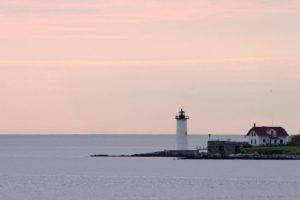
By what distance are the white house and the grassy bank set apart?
2.51m

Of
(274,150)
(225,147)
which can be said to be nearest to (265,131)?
(225,147)

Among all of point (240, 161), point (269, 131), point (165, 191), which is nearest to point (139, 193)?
point (165, 191)

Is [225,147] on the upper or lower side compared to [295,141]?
lower

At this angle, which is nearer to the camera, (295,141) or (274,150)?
(274,150)

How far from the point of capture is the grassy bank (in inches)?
4813

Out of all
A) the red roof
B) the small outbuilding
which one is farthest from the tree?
the small outbuilding

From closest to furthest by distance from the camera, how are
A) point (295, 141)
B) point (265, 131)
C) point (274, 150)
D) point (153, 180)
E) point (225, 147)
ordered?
point (153, 180), point (274, 150), point (225, 147), point (265, 131), point (295, 141)

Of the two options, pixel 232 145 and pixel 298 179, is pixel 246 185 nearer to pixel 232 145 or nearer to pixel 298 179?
pixel 298 179

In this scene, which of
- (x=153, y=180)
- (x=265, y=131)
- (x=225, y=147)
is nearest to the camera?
(x=153, y=180)

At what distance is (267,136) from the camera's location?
130625mm

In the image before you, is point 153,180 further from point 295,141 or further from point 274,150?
point 295,141

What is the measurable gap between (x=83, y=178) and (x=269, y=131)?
129 ft

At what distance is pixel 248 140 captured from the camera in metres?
134

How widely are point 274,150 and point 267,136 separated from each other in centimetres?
886
